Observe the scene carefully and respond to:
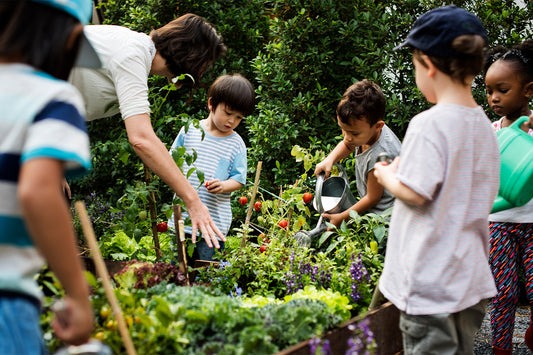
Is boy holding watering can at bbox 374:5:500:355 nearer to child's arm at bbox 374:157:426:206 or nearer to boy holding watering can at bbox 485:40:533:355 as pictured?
child's arm at bbox 374:157:426:206

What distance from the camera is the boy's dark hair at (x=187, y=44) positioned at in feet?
7.91

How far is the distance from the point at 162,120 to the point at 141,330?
1267mm

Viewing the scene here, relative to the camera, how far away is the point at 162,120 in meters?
2.42

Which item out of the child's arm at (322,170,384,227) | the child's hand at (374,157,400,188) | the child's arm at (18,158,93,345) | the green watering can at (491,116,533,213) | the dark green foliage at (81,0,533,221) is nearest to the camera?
the child's arm at (18,158,93,345)

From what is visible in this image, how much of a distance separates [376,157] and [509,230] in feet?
2.67

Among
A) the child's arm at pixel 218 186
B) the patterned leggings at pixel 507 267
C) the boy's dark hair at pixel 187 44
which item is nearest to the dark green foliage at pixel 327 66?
the child's arm at pixel 218 186

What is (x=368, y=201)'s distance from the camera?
8.34 feet

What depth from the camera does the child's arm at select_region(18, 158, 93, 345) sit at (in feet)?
2.75

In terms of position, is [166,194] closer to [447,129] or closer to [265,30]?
[265,30]

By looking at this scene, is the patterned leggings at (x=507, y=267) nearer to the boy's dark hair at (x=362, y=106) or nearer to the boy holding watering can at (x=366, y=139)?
the boy holding watering can at (x=366, y=139)

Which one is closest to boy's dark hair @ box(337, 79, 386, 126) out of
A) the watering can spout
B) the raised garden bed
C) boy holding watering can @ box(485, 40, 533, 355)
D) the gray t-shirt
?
the gray t-shirt

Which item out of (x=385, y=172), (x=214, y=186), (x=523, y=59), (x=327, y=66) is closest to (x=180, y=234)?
(x=214, y=186)

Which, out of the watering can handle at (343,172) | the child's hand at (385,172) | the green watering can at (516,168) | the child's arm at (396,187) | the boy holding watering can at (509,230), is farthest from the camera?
the watering can handle at (343,172)

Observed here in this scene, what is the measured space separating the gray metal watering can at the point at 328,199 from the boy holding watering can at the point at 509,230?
0.80 m
